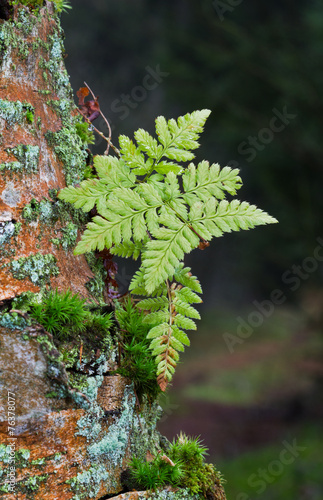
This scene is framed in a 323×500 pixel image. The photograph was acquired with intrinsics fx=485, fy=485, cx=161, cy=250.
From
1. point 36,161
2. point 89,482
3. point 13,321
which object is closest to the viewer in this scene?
point 13,321

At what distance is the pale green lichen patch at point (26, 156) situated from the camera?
1.45 meters

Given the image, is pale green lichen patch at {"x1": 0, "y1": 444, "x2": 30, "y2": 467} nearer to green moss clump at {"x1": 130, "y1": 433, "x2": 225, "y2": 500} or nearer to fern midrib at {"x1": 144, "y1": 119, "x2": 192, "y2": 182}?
green moss clump at {"x1": 130, "y1": 433, "x2": 225, "y2": 500}

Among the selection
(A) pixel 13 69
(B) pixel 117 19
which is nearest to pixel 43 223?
(A) pixel 13 69

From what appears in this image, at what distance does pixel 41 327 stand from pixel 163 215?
522 mm

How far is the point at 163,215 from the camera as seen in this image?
1.56m

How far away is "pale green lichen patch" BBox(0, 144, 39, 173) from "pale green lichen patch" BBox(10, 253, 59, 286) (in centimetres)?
27

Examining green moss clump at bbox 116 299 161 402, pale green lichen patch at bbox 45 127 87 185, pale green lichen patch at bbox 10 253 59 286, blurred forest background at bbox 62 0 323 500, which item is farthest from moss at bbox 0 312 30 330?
blurred forest background at bbox 62 0 323 500

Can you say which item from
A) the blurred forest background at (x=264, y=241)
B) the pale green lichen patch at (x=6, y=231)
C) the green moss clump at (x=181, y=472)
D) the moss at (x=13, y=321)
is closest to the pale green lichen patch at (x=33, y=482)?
the green moss clump at (x=181, y=472)

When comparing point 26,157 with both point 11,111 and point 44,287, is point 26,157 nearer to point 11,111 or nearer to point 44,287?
point 11,111

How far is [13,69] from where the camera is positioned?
1517 millimetres

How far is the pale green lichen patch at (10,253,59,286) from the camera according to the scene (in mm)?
1395

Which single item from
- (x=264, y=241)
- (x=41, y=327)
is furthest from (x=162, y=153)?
(x=264, y=241)

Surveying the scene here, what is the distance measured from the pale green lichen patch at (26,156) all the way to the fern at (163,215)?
0.12m

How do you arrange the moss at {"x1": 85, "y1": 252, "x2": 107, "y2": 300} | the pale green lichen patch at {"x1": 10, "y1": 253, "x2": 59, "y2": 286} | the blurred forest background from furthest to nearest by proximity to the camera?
the blurred forest background, the moss at {"x1": 85, "y1": 252, "x2": 107, "y2": 300}, the pale green lichen patch at {"x1": 10, "y1": 253, "x2": 59, "y2": 286}
